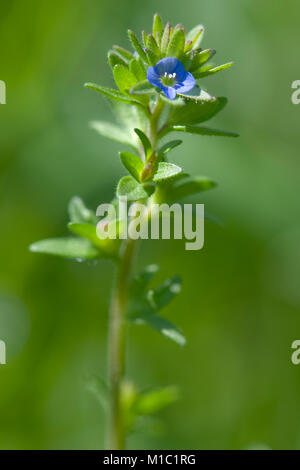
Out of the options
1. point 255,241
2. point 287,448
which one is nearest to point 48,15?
point 255,241

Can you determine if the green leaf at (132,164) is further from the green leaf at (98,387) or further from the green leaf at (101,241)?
the green leaf at (98,387)

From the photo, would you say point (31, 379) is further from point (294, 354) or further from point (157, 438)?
point (294, 354)

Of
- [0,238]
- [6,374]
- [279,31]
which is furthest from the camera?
[279,31]

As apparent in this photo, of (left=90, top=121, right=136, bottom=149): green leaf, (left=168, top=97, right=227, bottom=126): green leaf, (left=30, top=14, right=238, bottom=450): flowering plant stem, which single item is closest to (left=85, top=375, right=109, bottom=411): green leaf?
(left=30, top=14, right=238, bottom=450): flowering plant stem

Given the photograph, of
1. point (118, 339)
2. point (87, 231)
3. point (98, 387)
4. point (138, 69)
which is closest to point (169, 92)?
point (138, 69)

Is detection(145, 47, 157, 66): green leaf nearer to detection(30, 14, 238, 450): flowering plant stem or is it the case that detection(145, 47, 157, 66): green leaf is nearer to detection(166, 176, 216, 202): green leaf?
detection(30, 14, 238, 450): flowering plant stem

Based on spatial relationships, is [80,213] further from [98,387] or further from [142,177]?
[98,387]
